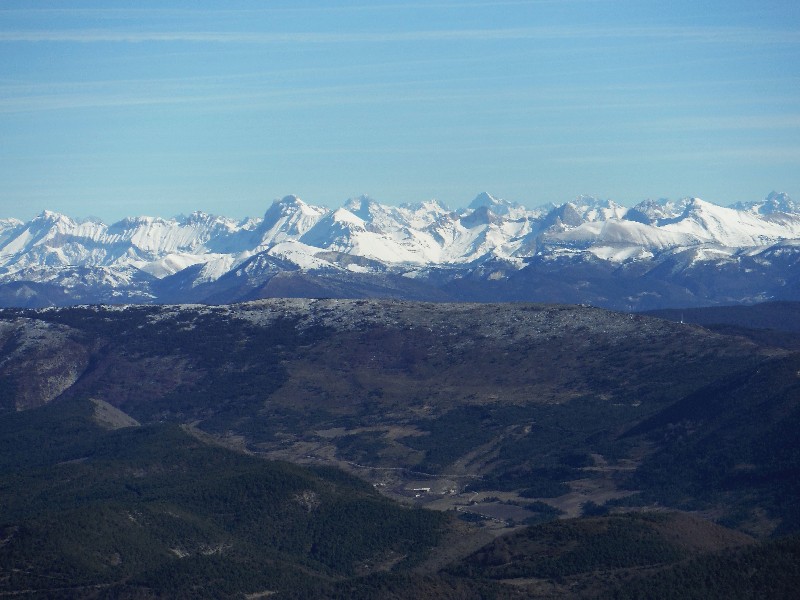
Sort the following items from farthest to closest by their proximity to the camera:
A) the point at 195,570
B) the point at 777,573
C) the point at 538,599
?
the point at 195,570 → the point at 538,599 → the point at 777,573

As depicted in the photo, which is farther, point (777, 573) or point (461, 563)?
point (461, 563)

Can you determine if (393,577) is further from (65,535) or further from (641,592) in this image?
(65,535)

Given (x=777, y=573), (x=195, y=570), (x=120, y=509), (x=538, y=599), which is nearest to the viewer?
(x=777, y=573)

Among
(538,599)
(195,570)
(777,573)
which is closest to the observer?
(777,573)

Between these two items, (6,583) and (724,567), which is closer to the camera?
(724,567)

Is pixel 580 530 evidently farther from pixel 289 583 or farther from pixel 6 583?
pixel 6 583

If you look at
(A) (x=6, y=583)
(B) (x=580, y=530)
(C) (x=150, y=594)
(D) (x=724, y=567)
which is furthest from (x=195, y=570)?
(D) (x=724, y=567)

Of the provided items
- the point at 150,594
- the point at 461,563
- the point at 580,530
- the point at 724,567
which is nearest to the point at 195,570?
the point at 150,594

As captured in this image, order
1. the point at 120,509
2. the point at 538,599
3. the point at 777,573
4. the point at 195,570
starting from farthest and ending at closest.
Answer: the point at 120,509, the point at 195,570, the point at 538,599, the point at 777,573
